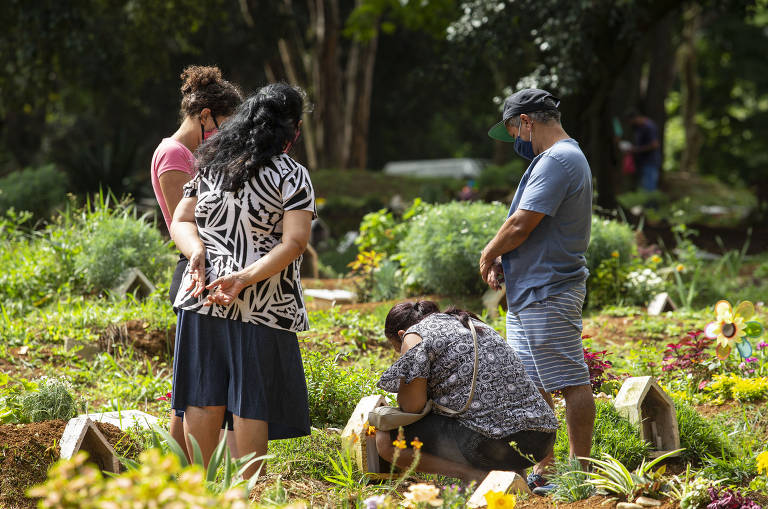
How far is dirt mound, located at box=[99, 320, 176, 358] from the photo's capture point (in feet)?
16.5

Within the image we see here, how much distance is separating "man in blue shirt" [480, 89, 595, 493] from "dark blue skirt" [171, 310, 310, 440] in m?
1.01

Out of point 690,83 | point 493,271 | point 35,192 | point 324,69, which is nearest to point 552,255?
point 493,271

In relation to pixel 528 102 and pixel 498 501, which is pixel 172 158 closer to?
pixel 528 102

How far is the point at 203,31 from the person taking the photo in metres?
13.9

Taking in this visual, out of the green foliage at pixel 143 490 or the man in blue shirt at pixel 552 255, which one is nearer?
the green foliage at pixel 143 490

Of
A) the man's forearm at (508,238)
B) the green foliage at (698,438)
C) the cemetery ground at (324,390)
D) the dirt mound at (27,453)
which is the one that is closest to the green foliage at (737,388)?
the cemetery ground at (324,390)

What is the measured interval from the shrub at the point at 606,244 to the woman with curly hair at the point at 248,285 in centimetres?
411

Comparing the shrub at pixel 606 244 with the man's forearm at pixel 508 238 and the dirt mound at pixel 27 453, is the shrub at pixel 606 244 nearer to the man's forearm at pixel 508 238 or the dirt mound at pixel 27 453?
the man's forearm at pixel 508 238

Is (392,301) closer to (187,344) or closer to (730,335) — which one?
(730,335)

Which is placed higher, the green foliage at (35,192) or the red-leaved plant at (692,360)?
the green foliage at (35,192)

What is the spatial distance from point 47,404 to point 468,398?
188cm

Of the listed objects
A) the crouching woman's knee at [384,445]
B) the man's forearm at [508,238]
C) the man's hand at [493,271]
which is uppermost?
the man's forearm at [508,238]

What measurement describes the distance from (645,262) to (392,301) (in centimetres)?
228

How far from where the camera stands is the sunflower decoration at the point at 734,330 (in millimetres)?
4238
